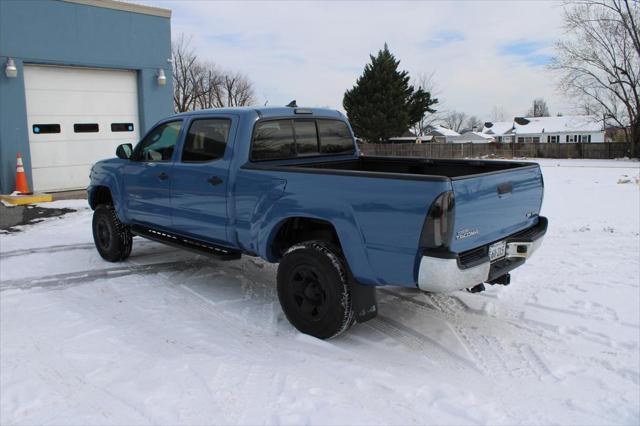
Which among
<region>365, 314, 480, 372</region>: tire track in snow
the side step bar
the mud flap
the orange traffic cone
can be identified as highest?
the orange traffic cone

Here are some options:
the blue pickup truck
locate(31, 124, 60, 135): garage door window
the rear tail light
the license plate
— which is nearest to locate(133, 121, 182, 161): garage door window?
the blue pickup truck

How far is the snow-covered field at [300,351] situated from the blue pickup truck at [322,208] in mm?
473

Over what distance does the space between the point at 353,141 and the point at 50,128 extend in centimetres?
1000

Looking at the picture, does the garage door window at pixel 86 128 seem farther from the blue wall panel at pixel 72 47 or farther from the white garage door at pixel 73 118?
the blue wall panel at pixel 72 47

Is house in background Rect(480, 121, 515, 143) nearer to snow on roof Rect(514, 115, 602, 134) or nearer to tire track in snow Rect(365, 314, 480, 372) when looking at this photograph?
snow on roof Rect(514, 115, 602, 134)

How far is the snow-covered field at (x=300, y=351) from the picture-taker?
318cm

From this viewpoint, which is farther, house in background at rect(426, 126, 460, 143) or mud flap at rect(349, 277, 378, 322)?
house in background at rect(426, 126, 460, 143)

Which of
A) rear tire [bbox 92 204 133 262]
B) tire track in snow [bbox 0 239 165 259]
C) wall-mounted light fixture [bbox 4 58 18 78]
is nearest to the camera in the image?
rear tire [bbox 92 204 133 262]

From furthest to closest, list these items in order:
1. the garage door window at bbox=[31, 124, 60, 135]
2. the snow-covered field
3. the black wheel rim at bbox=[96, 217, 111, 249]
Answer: the garage door window at bbox=[31, 124, 60, 135]
the black wheel rim at bbox=[96, 217, 111, 249]
the snow-covered field

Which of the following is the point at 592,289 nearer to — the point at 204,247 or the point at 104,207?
the point at 204,247

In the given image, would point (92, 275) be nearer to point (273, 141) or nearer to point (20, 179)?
point (273, 141)

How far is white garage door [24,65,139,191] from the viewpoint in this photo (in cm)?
1281

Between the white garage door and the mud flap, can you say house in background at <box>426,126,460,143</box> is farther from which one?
the mud flap

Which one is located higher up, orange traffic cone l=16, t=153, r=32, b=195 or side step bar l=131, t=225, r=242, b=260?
orange traffic cone l=16, t=153, r=32, b=195
